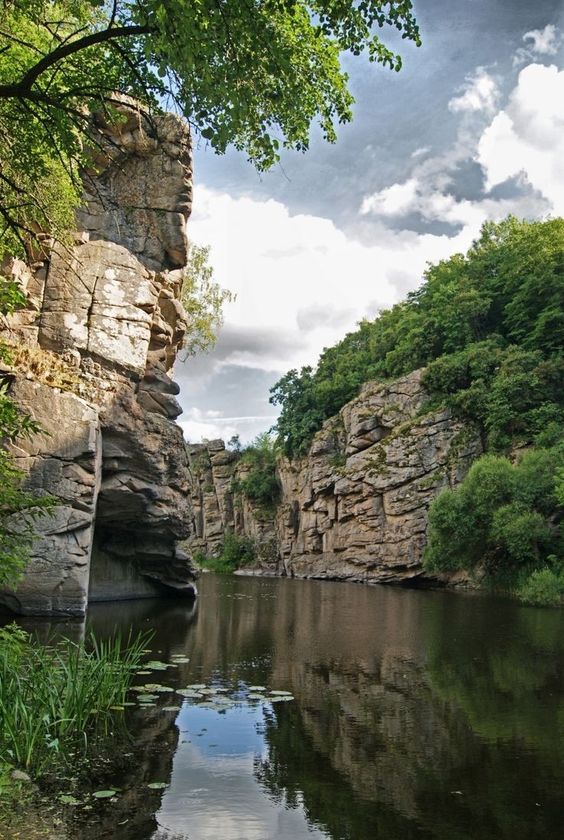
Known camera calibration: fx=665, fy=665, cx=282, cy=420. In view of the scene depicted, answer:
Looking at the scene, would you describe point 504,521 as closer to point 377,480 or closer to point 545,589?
point 545,589

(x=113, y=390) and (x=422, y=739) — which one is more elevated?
(x=113, y=390)

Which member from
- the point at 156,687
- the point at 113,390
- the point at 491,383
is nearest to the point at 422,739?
the point at 156,687

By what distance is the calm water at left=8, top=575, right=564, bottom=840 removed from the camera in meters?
5.69

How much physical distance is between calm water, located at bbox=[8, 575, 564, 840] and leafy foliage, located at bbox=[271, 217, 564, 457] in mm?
32465

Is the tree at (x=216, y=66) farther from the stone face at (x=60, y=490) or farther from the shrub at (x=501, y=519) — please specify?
the shrub at (x=501, y=519)

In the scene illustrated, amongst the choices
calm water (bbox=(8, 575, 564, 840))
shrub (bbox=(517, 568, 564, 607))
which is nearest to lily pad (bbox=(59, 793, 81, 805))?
calm water (bbox=(8, 575, 564, 840))

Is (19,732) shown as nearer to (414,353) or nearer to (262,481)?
(414,353)

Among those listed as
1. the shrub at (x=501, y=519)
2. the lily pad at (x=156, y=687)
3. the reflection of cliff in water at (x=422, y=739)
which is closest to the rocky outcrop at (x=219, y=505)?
the shrub at (x=501, y=519)

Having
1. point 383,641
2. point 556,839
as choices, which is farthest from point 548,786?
point 383,641

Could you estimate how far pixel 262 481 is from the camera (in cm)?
7538

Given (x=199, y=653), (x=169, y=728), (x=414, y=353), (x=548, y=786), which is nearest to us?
(x=548, y=786)

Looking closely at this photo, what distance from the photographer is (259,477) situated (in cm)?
7575

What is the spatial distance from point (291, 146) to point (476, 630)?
15163 millimetres

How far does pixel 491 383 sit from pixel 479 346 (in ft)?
15.1
